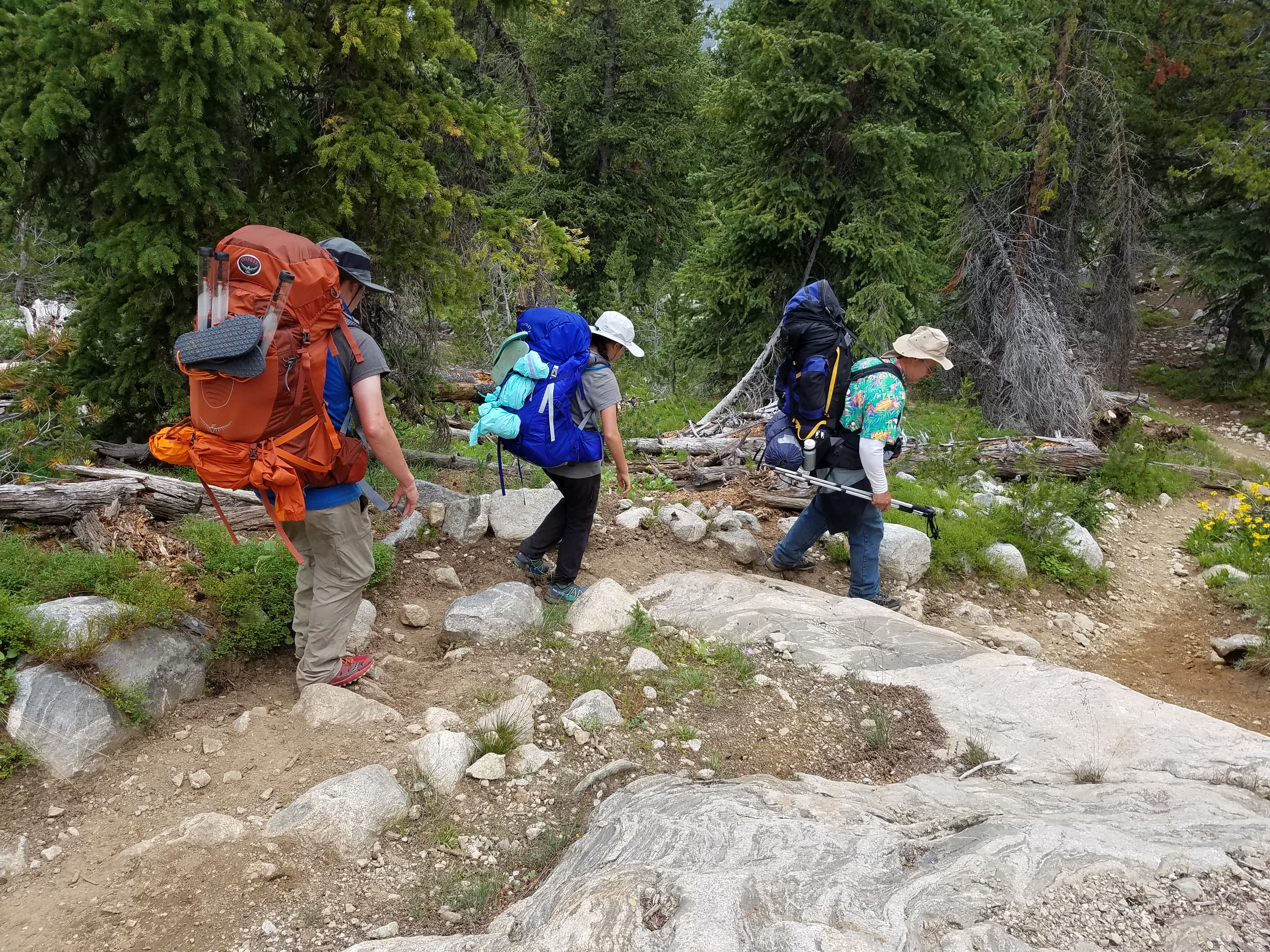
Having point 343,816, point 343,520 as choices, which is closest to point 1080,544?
point 343,520

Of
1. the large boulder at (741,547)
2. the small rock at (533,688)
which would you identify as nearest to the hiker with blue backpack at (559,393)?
the small rock at (533,688)

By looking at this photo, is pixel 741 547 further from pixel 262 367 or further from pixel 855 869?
pixel 262 367

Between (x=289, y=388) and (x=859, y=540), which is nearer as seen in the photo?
(x=289, y=388)

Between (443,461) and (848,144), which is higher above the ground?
(848,144)

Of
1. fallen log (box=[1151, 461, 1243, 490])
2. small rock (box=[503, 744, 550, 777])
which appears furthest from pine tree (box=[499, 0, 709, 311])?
small rock (box=[503, 744, 550, 777])

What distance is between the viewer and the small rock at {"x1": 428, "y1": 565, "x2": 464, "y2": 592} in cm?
605

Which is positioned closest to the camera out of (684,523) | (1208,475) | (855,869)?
(855,869)

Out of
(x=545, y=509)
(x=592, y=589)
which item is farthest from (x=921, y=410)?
(x=592, y=589)

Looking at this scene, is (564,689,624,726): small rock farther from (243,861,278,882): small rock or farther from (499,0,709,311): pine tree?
(499,0,709,311): pine tree

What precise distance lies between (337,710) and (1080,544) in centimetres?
798

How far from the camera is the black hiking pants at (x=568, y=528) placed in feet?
18.4

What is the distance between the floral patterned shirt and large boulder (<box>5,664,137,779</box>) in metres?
5.06

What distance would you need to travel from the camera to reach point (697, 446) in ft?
33.4

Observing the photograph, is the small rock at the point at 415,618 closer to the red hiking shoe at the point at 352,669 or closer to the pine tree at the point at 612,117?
the red hiking shoe at the point at 352,669
